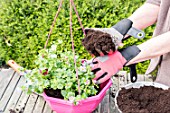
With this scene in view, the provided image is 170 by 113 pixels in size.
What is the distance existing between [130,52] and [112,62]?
103 mm

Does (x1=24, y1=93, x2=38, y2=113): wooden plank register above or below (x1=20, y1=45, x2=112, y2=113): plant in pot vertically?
below

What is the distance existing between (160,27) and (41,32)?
1247 mm

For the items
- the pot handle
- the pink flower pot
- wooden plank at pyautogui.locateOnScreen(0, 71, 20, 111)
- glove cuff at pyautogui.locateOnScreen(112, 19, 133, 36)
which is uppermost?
glove cuff at pyautogui.locateOnScreen(112, 19, 133, 36)

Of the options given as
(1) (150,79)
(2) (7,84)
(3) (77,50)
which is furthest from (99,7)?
(2) (7,84)

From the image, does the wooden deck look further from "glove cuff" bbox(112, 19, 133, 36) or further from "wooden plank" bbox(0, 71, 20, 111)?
"glove cuff" bbox(112, 19, 133, 36)

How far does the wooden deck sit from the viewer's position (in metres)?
2.00

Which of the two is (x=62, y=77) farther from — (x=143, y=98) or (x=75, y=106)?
(x=143, y=98)

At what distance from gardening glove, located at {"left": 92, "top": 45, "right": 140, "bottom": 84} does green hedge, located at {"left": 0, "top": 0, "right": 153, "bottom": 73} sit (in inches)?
45.4

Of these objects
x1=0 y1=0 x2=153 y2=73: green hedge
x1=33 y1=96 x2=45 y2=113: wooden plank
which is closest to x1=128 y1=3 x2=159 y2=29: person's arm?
x1=33 y1=96 x2=45 y2=113: wooden plank

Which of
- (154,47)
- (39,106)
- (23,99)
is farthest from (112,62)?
(23,99)

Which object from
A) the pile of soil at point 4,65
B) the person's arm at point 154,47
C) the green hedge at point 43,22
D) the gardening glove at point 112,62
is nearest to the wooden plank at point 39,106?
the gardening glove at point 112,62

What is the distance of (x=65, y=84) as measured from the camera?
1721 millimetres

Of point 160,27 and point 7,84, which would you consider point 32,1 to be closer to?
point 7,84

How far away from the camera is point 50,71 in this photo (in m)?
1.79
